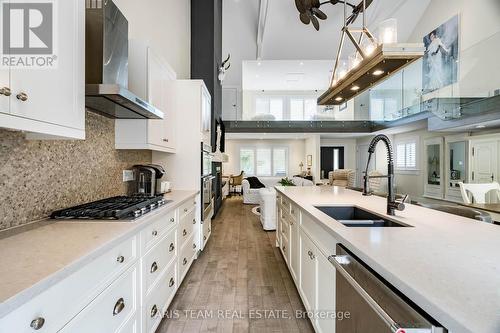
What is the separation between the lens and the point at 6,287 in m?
0.70

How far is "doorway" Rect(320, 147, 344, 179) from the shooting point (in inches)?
471

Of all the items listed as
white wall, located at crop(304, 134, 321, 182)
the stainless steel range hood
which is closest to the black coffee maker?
the stainless steel range hood

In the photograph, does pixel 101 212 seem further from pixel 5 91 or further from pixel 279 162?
pixel 279 162

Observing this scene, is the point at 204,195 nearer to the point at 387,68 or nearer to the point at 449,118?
the point at 387,68

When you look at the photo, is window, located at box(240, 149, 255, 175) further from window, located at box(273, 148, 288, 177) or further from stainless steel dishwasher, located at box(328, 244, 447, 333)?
stainless steel dishwasher, located at box(328, 244, 447, 333)

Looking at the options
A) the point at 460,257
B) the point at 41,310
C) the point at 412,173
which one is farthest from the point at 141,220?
the point at 412,173

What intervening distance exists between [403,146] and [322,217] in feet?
30.4

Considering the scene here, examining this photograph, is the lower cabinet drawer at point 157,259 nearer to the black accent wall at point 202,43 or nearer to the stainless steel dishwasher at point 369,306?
the stainless steel dishwasher at point 369,306

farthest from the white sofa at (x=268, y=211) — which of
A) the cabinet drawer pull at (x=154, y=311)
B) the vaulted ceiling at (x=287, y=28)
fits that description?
the vaulted ceiling at (x=287, y=28)

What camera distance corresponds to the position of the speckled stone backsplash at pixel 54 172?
1304 millimetres

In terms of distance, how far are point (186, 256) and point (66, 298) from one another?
A: 1.83 m

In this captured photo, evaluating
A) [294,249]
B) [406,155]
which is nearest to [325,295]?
[294,249]

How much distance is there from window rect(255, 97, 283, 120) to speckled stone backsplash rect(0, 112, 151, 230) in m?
7.52

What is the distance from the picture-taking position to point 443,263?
2.76 ft
